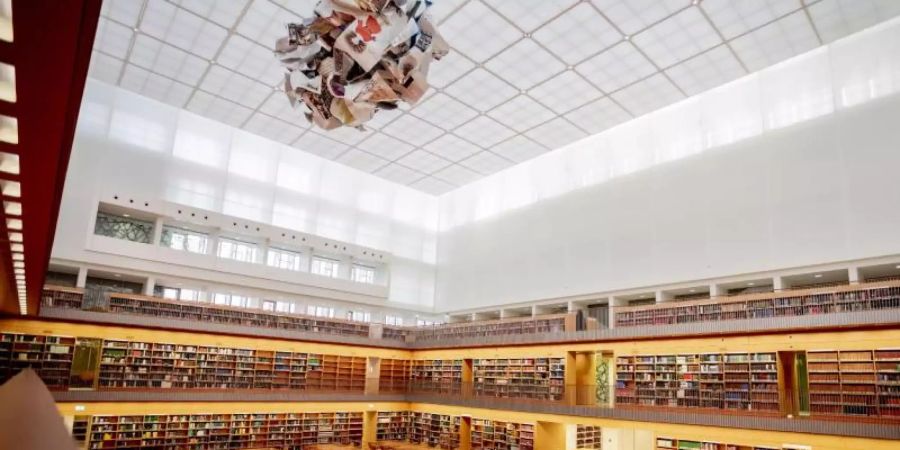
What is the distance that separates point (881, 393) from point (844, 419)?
0.90 metres

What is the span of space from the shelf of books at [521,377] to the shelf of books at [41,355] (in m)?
11.2

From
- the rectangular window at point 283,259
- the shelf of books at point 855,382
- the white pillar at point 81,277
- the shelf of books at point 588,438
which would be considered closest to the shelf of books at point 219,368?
the white pillar at point 81,277

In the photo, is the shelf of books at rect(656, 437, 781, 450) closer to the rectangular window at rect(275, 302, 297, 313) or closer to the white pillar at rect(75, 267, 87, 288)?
the rectangular window at rect(275, 302, 297, 313)

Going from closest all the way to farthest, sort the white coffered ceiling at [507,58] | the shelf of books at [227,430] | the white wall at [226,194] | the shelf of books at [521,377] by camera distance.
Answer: the white coffered ceiling at [507,58] → the shelf of books at [227,430] → the shelf of books at [521,377] → the white wall at [226,194]

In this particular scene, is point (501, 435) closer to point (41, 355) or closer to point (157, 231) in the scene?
point (41, 355)

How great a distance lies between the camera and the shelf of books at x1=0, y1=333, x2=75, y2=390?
15172 millimetres

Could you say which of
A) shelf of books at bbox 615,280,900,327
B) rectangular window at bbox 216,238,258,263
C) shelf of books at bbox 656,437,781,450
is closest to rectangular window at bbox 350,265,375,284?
rectangular window at bbox 216,238,258,263

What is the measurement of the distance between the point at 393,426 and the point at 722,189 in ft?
42.7

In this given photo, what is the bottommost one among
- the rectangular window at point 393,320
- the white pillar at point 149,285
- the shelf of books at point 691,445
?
the shelf of books at point 691,445

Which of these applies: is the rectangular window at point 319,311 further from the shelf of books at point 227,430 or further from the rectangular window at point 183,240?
the shelf of books at point 227,430

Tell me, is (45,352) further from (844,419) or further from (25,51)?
(844,419)

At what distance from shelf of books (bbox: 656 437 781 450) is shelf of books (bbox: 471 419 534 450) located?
4.03 m

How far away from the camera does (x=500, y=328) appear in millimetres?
21297

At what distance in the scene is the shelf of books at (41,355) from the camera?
1517 centimetres
